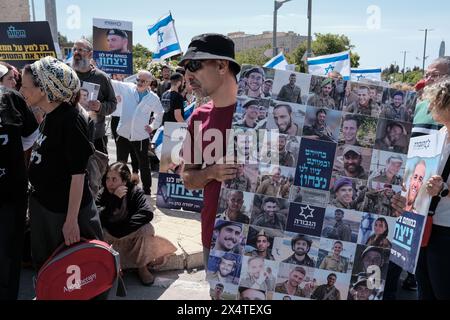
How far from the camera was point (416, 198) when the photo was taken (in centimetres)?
233

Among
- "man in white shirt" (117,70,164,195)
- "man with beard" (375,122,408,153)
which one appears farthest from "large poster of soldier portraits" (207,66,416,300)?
"man in white shirt" (117,70,164,195)

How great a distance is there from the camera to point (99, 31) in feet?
28.4

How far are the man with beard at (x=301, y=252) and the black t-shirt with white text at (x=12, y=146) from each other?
1.79 meters

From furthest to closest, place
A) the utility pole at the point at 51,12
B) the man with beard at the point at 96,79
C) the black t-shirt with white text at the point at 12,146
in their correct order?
1. the utility pole at the point at 51,12
2. the man with beard at the point at 96,79
3. the black t-shirt with white text at the point at 12,146

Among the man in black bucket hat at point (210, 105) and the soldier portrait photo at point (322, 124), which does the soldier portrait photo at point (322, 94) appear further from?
the man in black bucket hat at point (210, 105)

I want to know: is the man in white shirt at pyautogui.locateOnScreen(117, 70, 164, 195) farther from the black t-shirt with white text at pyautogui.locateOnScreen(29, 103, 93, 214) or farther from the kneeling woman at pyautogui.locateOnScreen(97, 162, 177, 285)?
the black t-shirt with white text at pyautogui.locateOnScreen(29, 103, 93, 214)

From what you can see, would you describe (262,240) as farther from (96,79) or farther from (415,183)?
(96,79)

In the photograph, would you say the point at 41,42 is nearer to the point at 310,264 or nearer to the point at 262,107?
the point at 262,107

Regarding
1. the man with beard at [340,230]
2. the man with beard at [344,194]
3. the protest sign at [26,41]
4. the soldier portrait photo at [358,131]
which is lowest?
the man with beard at [340,230]

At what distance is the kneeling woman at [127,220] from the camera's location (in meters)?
3.74

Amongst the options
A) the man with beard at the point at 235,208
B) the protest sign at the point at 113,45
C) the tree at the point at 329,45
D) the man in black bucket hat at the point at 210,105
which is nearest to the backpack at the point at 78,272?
the man in black bucket hat at the point at 210,105

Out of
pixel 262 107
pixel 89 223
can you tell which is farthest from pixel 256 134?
pixel 89 223

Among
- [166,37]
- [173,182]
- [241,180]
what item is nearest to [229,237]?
[241,180]

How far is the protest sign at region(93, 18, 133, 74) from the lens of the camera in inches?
341
